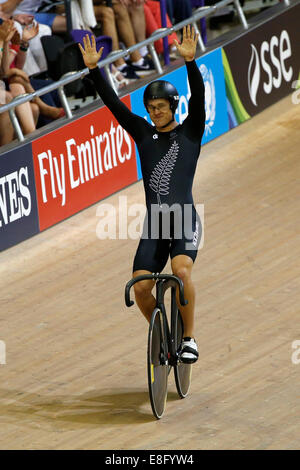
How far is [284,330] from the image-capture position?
302 inches

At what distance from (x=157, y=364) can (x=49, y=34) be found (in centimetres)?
549

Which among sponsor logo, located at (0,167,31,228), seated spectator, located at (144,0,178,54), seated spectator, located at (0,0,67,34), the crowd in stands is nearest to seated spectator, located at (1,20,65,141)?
the crowd in stands

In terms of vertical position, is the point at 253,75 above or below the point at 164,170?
below

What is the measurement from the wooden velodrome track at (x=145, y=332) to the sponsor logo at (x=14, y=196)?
31 centimetres

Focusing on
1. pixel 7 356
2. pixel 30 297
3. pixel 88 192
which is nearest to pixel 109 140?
pixel 88 192

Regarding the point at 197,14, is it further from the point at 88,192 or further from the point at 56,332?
the point at 56,332

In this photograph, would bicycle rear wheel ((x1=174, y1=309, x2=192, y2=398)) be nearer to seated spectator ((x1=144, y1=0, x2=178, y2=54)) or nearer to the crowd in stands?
the crowd in stands

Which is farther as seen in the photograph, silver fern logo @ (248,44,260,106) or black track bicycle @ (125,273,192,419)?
silver fern logo @ (248,44,260,106)

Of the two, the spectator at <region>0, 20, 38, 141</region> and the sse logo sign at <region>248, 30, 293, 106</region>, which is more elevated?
the spectator at <region>0, 20, 38, 141</region>

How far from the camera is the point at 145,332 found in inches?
309

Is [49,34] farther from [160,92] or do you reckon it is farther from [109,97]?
[160,92]

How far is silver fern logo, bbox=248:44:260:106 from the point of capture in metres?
12.3

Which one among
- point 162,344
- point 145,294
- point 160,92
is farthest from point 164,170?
point 162,344

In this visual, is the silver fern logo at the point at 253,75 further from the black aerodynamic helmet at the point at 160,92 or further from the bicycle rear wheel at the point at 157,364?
the bicycle rear wheel at the point at 157,364
